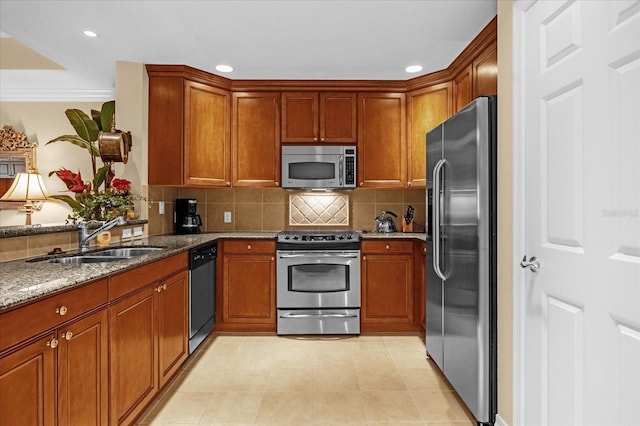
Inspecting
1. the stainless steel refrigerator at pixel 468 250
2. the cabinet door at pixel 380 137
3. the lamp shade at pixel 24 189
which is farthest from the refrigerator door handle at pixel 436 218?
the lamp shade at pixel 24 189

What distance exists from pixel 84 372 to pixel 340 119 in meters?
2.99

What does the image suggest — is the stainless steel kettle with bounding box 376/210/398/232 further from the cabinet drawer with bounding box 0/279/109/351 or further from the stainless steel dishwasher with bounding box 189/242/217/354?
the cabinet drawer with bounding box 0/279/109/351

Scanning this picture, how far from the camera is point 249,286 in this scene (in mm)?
3557

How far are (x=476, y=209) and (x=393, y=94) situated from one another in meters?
2.16

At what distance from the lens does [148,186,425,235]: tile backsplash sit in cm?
420

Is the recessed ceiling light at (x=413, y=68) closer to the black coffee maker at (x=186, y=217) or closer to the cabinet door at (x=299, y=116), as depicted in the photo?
the cabinet door at (x=299, y=116)

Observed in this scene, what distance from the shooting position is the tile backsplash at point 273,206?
A: 420 centimetres

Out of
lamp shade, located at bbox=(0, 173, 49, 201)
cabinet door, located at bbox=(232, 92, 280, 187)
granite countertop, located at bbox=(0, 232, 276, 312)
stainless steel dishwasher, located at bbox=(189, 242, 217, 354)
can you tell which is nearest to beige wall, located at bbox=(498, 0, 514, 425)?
granite countertop, located at bbox=(0, 232, 276, 312)

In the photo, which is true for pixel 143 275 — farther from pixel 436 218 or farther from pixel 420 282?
pixel 420 282

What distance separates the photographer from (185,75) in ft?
11.4
